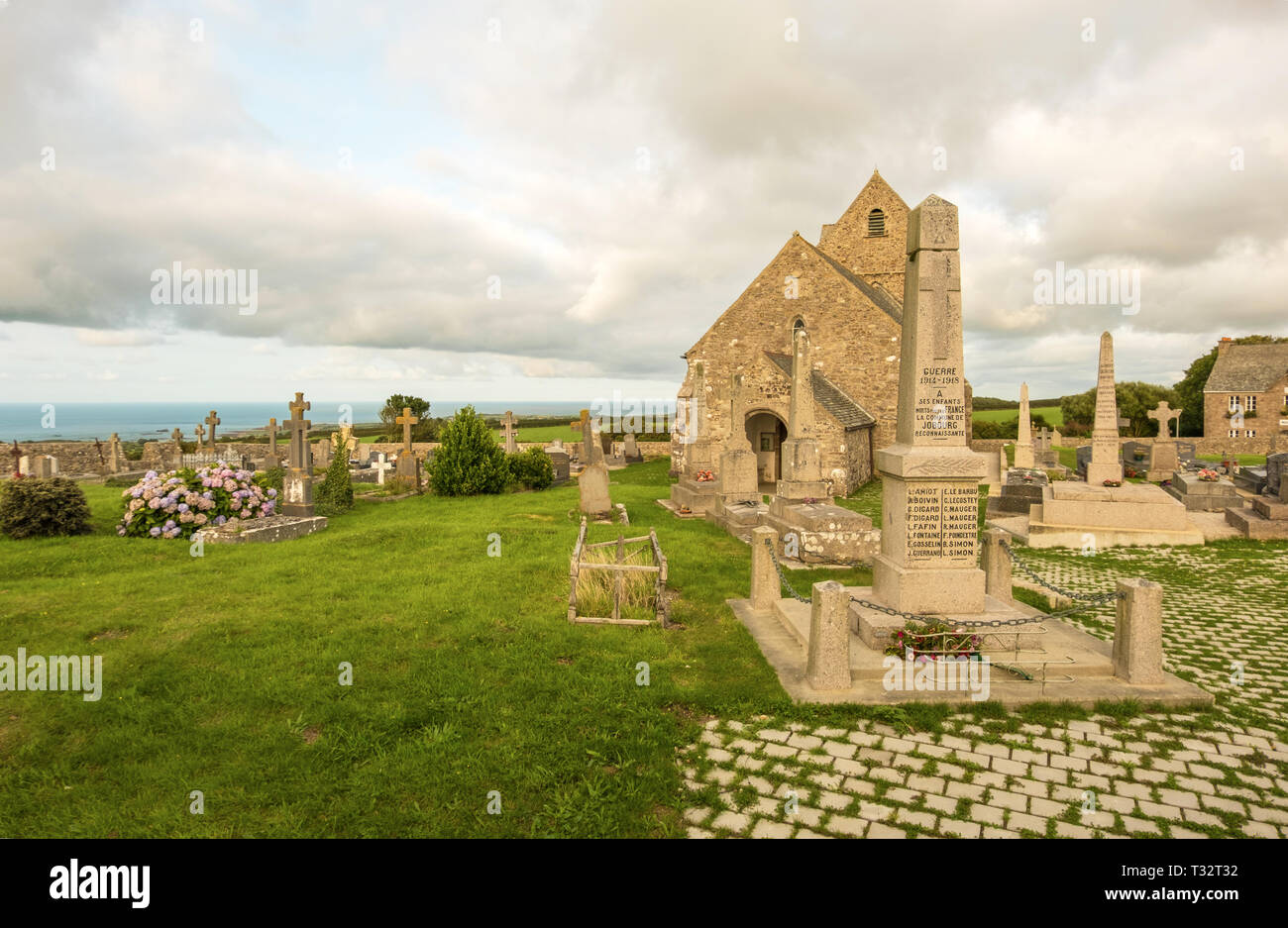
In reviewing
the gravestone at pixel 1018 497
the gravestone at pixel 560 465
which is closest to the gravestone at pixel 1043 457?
the gravestone at pixel 1018 497

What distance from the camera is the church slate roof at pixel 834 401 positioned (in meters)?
20.1

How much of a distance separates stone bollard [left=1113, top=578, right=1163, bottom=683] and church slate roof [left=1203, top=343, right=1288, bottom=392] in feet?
155

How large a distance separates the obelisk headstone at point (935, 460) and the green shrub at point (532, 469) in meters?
14.8

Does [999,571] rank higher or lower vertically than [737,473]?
lower

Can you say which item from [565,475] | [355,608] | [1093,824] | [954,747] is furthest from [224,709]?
[565,475]

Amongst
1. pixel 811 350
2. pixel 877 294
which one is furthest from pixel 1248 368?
pixel 811 350

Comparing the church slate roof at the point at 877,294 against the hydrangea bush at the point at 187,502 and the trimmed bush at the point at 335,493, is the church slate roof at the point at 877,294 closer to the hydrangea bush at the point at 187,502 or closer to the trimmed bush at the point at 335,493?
the trimmed bush at the point at 335,493

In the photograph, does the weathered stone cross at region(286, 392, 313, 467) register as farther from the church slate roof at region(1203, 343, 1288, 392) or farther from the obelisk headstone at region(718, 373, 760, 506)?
the church slate roof at region(1203, 343, 1288, 392)

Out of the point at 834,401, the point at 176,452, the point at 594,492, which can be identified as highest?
the point at 834,401

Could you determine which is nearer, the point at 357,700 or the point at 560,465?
the point at 357,700

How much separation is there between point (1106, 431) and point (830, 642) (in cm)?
1164

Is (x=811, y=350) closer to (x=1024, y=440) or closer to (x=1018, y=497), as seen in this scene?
(x=1024, y=440)

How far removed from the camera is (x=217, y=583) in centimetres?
866

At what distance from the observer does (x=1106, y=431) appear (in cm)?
1313
